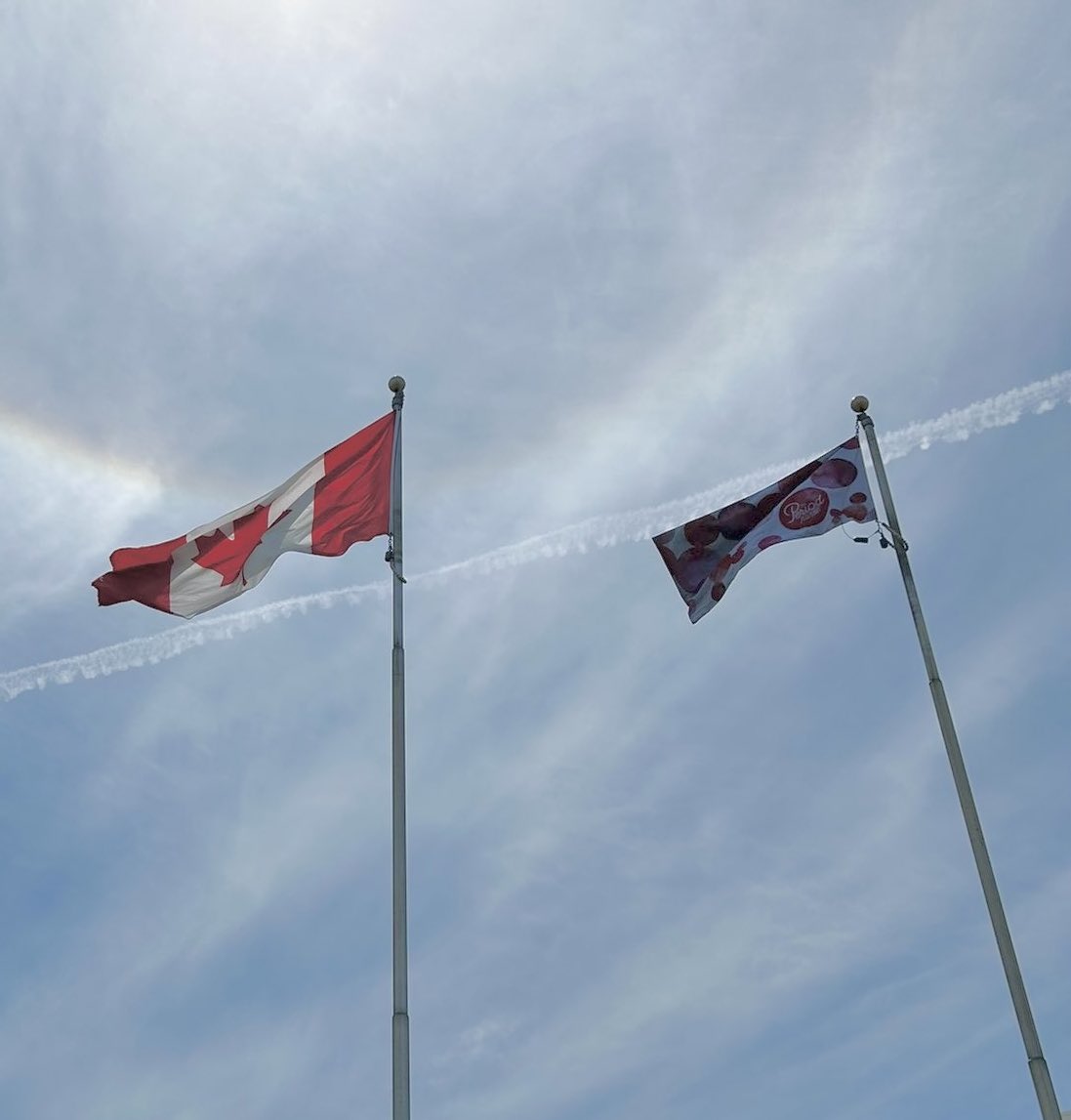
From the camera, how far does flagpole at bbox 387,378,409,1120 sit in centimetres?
2628

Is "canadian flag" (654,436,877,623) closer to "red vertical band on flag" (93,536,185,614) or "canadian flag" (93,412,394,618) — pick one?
"canadian flag" (93,412,394,618)

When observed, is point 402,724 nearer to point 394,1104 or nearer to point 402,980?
point 402,980

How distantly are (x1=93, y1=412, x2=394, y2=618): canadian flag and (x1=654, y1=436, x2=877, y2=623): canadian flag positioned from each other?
298 inches

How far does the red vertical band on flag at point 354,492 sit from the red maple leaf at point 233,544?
4.63 feet

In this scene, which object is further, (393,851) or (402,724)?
(402,724)

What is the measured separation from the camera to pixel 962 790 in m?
31.1

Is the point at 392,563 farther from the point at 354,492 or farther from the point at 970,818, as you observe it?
the point at 970,818

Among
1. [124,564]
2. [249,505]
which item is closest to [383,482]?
[249,505]

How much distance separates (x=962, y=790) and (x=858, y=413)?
10747mm

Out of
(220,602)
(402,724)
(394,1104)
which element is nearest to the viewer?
(394,1104)

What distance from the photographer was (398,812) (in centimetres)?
2956

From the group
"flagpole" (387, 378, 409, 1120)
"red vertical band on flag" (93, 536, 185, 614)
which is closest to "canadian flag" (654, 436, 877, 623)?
"flagpole" (387, 378, 409, 1120)

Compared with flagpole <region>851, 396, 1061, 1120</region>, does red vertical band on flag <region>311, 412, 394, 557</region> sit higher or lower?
higher

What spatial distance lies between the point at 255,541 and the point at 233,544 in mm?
589
